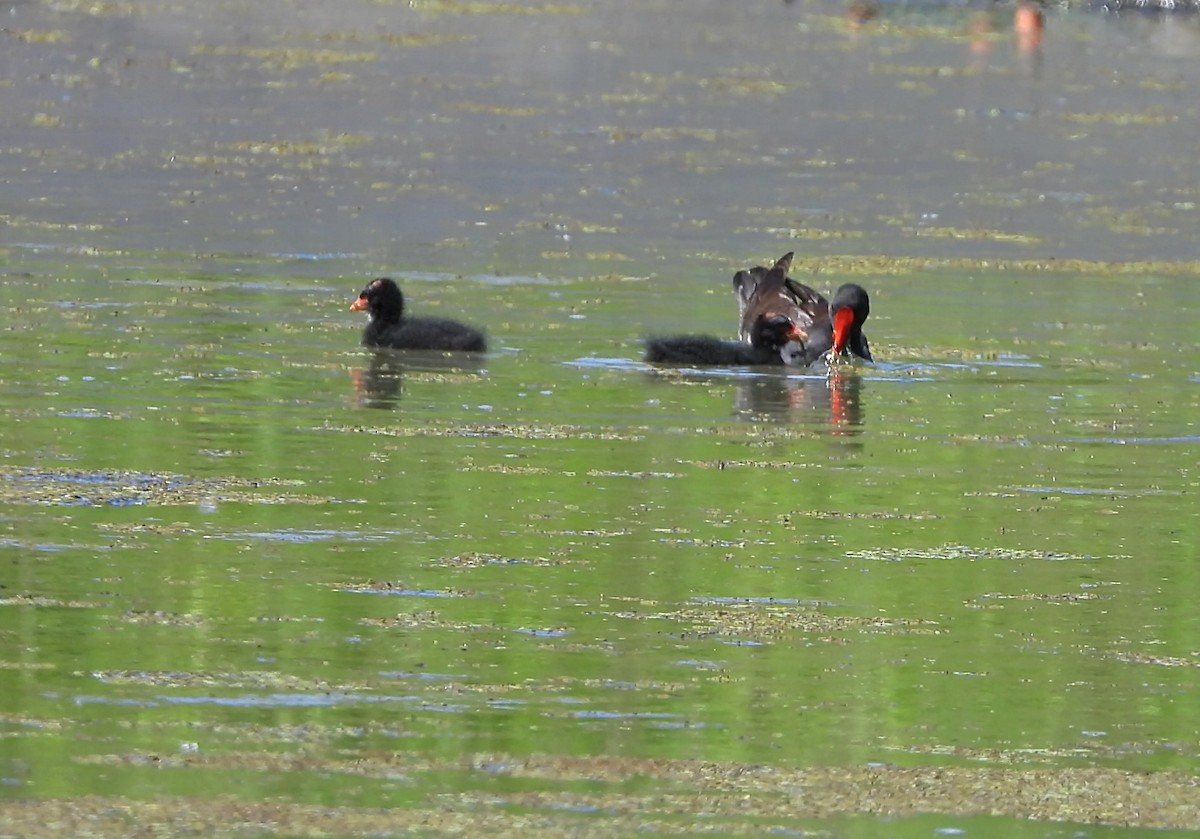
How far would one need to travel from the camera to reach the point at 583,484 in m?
10.0

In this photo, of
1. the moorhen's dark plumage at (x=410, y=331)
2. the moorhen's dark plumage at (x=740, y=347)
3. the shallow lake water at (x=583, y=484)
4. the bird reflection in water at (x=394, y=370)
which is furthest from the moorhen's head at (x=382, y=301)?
the moorhen's dark plumage at (x=740, y=347)

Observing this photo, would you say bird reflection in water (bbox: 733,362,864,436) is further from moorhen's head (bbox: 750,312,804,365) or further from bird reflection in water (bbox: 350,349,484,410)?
bird reflection in water (bbox: 350,349,484,410)

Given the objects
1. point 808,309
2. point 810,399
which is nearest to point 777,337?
point 808,309

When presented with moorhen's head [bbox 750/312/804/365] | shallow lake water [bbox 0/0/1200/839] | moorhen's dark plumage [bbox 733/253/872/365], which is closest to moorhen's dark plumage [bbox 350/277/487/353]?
shallow lake water [bbox 0/0/1200/839]

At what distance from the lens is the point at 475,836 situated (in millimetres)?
5738

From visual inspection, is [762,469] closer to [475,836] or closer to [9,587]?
[9,587]

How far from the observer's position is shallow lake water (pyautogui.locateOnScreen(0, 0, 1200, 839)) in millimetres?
6367

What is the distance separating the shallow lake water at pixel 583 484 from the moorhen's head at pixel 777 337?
1.62ft

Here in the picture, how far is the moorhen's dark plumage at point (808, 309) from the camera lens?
13992 mm

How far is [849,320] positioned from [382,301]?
6.92 ft

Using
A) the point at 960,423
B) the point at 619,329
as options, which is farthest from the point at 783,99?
the point at 960,423

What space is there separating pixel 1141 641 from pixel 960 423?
4.03 meters

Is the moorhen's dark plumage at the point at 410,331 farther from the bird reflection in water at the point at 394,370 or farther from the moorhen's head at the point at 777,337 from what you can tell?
the moorhen's head at the point at 777,337

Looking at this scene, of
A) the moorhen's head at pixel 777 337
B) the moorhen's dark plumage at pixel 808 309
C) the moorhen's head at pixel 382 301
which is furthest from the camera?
the moorhen's head at pixel 777 337
